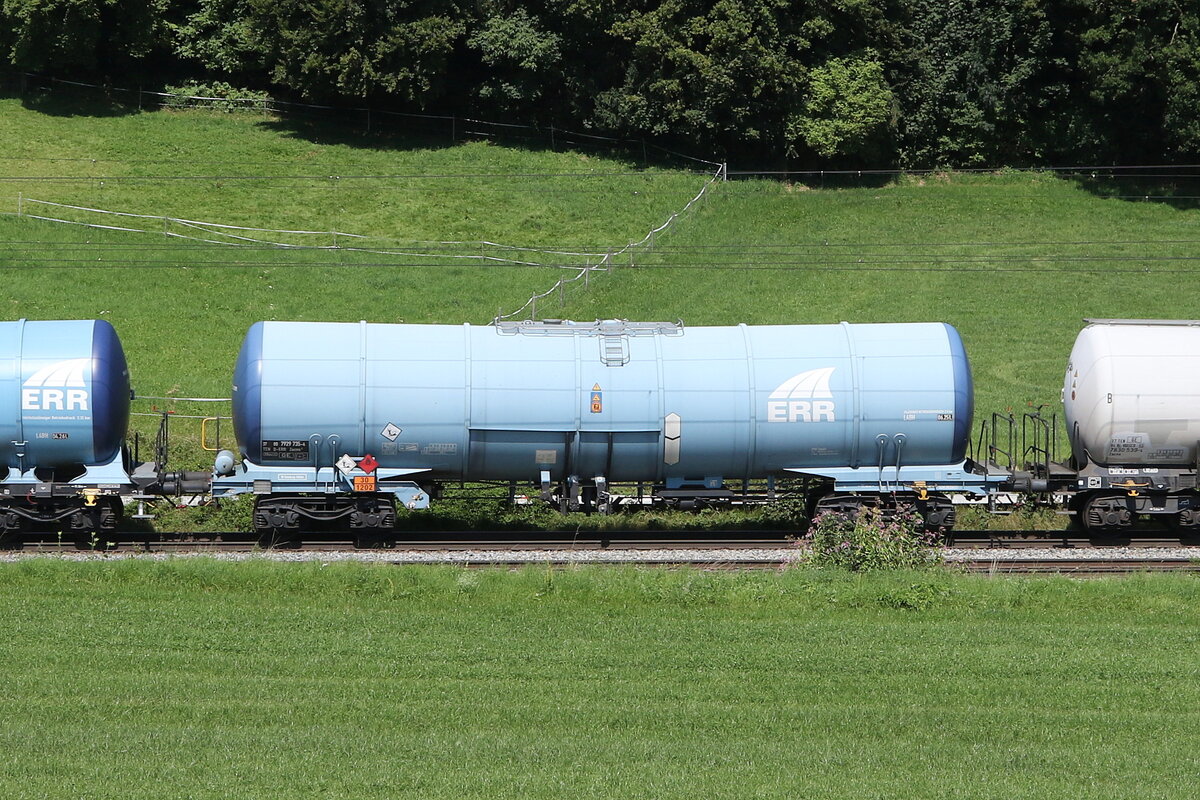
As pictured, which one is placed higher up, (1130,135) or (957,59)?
(957,59)

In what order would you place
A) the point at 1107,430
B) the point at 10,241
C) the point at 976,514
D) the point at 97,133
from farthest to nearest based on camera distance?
the point at 97,133, the point at 10,241, the point at 976,514, the point at 1107,430

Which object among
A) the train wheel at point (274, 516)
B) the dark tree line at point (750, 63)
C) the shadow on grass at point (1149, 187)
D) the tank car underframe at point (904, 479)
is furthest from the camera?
the shadow on grass at point (1149, 187)

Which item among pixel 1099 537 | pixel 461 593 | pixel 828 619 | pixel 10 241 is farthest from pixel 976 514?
pixel 10 241

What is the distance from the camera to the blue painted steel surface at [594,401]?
21969mm

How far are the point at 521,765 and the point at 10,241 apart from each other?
110ft

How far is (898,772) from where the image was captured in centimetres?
1173

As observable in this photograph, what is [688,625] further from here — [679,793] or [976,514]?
[976,514]

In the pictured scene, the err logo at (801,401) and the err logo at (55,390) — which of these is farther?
the err logo at (801,401)

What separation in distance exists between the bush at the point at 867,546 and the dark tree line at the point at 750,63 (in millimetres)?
30168

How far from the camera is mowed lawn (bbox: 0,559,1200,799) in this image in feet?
A: 37.9

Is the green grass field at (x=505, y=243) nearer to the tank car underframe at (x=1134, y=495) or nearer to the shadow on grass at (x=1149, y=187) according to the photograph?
the shadow on grass at (x=1149, y=187)

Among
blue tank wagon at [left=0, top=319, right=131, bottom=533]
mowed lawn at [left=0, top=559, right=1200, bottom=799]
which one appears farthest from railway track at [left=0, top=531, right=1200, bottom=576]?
mowed lawn at [left=0, top=559, right=1200, bottom=799]

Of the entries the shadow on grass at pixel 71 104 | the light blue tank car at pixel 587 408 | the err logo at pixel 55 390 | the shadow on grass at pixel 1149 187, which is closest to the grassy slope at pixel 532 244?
the shadow on grass at pixel 71 104

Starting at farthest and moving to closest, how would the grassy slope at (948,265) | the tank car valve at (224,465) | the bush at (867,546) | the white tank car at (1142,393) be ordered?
the grassy slope at (948,265) → the white tank car at (1142,393) → the tank car valve at (224,465) → the bush at (867,546)
